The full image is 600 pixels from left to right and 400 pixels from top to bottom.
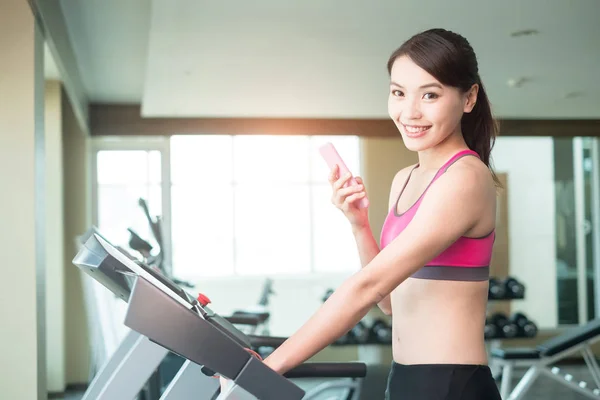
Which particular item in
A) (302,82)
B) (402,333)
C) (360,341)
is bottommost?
(360,341)

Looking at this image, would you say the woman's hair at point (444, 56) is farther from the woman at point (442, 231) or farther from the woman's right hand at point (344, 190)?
the woman's right hand at point (344, 190)

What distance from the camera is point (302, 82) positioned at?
4867 millimetres

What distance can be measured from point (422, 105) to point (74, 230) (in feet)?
17.2

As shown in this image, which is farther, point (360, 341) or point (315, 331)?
point (360, 341)

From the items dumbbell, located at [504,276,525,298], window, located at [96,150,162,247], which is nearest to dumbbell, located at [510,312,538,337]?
dumbbell, located at [504,276,525,298]

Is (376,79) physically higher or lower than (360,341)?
higher

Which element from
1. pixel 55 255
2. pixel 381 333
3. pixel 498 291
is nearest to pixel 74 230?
pixel 55 255

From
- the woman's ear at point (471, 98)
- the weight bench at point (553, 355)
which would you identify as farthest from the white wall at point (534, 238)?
the woman's ear at point (471, 98)

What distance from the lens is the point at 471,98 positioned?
1.13m

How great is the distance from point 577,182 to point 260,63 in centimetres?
341

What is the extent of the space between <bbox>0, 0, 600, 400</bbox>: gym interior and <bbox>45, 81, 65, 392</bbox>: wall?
0.02 meters

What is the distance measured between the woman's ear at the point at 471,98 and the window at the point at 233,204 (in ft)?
17.1

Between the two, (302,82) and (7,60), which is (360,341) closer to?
(302,82)

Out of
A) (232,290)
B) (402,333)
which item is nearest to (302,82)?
(232,290)
